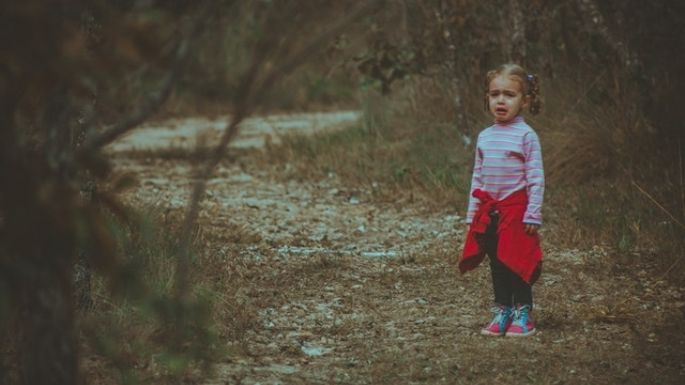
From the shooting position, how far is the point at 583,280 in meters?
5.98

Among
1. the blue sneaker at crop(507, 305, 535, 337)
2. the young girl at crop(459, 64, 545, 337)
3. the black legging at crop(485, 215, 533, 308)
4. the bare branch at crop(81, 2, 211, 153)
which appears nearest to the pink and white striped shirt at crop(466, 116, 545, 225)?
the young girl at crop(459, 64, 545, 337)

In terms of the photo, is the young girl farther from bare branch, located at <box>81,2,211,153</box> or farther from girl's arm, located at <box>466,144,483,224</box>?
bare branch, located at <box>81,2,211,153</box>

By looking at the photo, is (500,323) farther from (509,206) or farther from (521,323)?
(509,206)

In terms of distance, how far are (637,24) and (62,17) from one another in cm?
650

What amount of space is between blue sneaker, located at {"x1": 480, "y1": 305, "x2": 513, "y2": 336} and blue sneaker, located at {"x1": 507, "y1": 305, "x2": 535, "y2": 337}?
26mm

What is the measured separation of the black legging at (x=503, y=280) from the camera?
4969 mm

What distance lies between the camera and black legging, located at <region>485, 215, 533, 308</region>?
4.97 m

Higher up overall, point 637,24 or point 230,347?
point 637,24

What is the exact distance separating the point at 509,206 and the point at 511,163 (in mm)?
194

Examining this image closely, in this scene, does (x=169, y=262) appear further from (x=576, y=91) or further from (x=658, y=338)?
(x=576, y=91)

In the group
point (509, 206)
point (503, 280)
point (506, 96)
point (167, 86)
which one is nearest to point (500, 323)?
point (503, 280)

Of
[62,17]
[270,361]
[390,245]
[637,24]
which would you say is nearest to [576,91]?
[637,24]

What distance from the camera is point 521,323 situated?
4.93 m

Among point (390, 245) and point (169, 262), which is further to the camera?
point (390, 245)
